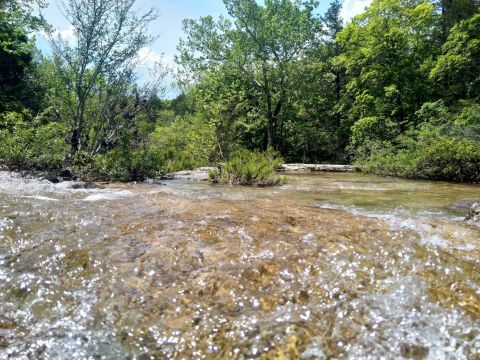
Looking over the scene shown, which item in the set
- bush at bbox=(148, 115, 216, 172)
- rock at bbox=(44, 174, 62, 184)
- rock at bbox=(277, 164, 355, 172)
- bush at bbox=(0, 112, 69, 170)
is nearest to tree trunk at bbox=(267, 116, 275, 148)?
bush at bbox=(148, 115, 216, 172)

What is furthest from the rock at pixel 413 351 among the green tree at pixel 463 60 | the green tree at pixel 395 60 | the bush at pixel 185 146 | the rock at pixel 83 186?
the green tree at pixel 463 60

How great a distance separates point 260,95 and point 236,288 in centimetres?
2338

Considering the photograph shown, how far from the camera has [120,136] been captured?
12.8 meters

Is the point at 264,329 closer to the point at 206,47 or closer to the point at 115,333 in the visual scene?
the point at 115,333

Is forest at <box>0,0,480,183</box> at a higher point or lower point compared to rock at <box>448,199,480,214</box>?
higher

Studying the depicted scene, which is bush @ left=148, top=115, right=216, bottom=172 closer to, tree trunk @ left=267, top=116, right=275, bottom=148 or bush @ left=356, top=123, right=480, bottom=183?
tree trunk @ left=267, top=116, right=275, bottom=148

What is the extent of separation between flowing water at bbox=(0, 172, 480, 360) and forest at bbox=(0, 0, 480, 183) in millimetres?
7106

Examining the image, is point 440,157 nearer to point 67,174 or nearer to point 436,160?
point 436,160

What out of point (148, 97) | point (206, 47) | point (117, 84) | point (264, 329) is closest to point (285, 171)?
point (148, 97)

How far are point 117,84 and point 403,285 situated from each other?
12352 mm

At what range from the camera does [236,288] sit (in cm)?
272

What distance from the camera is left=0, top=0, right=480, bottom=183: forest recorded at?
1176 cm

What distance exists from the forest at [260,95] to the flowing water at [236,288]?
23.3ft

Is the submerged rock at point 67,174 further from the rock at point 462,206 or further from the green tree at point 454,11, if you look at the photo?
the green tree at point 454,11
